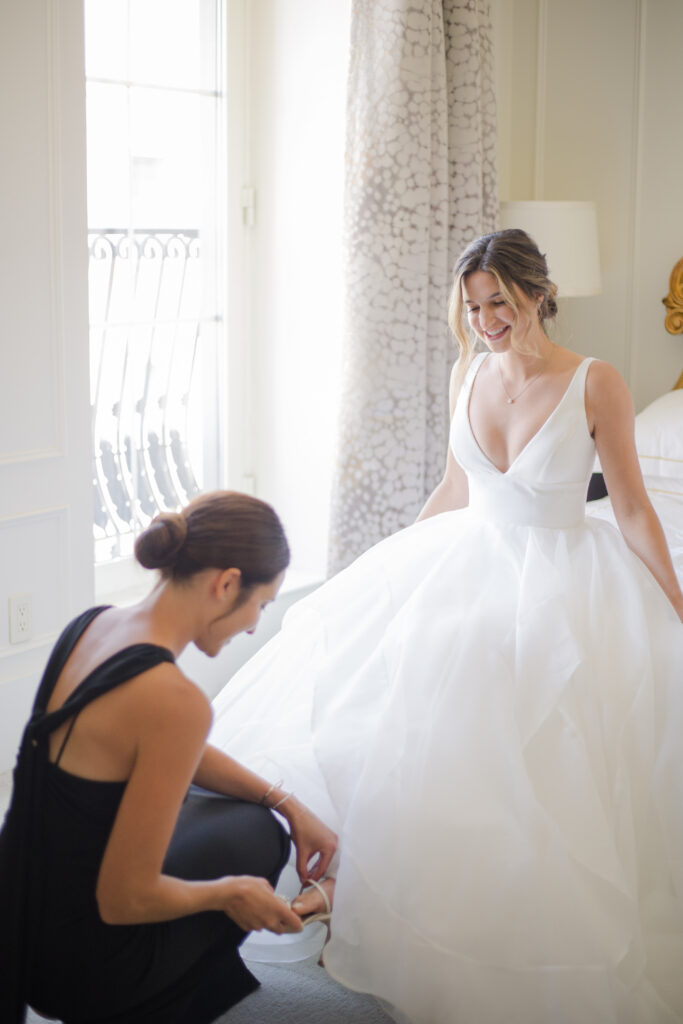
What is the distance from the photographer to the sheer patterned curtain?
120 inches

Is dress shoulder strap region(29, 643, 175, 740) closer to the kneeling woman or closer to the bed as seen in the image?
the kneeling woman

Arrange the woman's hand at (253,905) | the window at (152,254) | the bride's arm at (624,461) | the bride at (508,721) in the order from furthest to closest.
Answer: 1. the window at (152,254)
2. the bride's arm at (624,461)
3. the bride at (508,721)
4. the woman's hand at (253,905)

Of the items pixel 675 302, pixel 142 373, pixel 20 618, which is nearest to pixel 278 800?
pixel 20 618

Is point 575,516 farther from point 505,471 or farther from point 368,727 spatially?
point 368,727

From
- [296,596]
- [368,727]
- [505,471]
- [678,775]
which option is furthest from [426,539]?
[296,596]

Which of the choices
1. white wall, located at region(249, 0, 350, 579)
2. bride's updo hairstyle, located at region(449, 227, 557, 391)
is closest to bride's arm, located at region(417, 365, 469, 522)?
bride's updo hairstyle, located at region(449, 227, 557, 391)

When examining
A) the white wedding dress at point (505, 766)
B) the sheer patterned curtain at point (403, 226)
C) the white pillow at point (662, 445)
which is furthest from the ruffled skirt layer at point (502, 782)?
the sheer patterned curtain at point (403, 226)

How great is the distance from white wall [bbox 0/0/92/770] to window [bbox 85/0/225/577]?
0.37 metres

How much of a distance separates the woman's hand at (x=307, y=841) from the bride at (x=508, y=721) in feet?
0.16

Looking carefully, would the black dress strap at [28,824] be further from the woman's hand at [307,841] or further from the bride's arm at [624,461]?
the bride's arm at [624,461]

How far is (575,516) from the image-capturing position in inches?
82.4

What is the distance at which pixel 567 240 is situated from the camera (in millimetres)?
3346

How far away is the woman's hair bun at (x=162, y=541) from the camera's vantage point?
140cm

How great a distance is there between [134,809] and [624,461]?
3.79 ft
